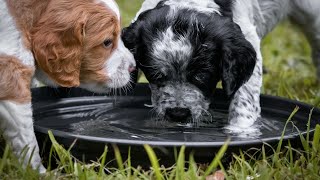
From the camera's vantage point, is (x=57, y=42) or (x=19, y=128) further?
(x=57, y=42)

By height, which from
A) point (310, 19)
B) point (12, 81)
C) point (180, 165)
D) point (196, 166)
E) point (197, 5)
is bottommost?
point (196, 166)

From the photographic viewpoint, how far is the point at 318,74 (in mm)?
7566

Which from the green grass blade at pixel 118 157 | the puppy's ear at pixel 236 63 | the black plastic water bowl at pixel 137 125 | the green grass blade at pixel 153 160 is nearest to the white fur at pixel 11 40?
the black plastic water bowl at pixel 137 125

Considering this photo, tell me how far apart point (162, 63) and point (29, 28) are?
3.71 feet

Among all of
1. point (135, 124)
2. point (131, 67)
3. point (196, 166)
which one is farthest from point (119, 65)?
point (196, 166)

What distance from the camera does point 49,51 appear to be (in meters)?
4.74

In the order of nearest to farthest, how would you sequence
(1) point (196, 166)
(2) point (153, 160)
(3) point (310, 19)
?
(2) point (153, 160) < (1) point (196, 166) < (3) point (310, 19)

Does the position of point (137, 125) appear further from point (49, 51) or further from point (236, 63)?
point (49, 51)

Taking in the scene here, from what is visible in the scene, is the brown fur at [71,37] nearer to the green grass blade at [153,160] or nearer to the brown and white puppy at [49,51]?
the brown and white puppy at [49,51]

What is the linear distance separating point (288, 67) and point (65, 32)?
4.67 metres

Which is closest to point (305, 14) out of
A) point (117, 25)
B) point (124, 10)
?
point (117, 25)

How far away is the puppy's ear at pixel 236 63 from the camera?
17.7ft

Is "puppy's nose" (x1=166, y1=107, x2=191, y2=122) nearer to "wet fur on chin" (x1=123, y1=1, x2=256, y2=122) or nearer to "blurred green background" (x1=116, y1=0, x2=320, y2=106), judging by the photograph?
"wet fur on chin" (x1=123, y1=1, x2=256, y2=122)

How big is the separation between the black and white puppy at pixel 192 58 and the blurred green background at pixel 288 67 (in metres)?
1.07
